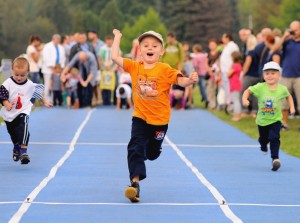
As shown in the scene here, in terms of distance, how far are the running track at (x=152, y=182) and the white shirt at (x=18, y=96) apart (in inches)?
30.0

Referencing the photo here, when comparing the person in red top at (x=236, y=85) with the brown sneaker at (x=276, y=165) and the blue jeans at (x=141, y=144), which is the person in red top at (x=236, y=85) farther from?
the blue jeans at (x=141, y=144)

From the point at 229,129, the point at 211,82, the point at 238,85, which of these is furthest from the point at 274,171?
the point at 211,82

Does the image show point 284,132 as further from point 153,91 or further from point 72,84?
point 153,91

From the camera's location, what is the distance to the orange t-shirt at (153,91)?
41.3 ft

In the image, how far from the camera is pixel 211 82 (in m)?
32.8

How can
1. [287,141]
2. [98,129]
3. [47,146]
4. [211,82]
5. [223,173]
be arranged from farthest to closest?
[211,82]
[98,129]
[287,141]
[47,146]
[223,173]

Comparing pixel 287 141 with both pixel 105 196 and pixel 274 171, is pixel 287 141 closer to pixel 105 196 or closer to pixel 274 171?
pixel 274 171

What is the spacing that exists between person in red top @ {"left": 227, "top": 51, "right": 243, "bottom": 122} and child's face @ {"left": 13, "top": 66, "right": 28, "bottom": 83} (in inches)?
457

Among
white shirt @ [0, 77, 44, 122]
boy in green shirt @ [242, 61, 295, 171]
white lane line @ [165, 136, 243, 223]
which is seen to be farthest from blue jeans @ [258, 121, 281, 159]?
white shirt @ [0, 77, 44, 122]

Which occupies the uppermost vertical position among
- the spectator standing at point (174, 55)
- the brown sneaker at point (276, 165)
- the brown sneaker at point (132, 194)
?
the spectator standing at point (174, 55)

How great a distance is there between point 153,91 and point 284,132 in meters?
10.5

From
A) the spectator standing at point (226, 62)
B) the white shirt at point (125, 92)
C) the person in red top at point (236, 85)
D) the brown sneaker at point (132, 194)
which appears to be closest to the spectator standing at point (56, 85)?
the white shirt at point (125, 92)

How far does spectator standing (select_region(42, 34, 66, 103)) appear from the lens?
32594 mm

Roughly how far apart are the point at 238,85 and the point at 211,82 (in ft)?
19.0
